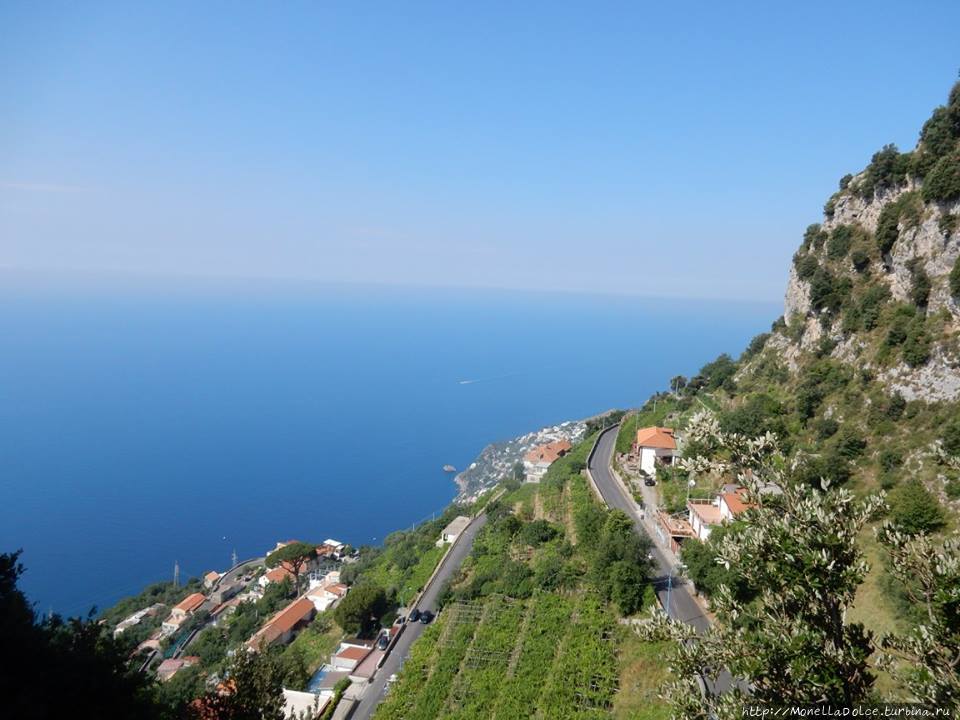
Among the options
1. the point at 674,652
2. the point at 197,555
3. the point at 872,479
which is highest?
the point at 674,652

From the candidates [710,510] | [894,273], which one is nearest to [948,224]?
[894,273]

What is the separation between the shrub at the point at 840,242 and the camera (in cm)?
3019

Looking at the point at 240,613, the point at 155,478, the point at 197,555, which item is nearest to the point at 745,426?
the point at 240,613

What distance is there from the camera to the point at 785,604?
5691mm

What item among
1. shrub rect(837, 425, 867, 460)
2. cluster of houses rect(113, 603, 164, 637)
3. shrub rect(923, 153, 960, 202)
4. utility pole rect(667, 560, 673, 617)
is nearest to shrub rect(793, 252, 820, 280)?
shrub rect(923, 153, 960, 202)

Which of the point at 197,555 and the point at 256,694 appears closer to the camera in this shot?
the point at 256,694

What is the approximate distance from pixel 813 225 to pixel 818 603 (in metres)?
37.4

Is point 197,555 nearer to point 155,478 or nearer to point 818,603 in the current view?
point 155,478

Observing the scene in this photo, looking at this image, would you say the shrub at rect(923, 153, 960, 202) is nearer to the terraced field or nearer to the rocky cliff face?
the rocky cliff face

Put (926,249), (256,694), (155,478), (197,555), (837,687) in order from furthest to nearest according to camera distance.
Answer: (155,478) < (197,555) < (926,249) < (256,694) < (837,687)

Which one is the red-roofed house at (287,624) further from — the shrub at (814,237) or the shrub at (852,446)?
the shrub at (814,237)

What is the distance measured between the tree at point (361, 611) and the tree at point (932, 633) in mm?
23328

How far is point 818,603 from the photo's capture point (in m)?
5.50

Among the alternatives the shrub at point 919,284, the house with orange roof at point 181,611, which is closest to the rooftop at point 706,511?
the shrub at point 919,284
